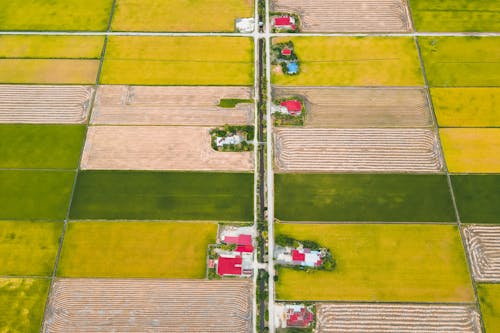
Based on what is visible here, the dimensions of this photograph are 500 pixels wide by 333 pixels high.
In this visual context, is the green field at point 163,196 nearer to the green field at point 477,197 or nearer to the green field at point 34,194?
the green field at point 34,194

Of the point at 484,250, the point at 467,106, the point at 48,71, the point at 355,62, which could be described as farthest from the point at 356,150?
the point at 48,71

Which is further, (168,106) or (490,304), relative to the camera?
(168,106)

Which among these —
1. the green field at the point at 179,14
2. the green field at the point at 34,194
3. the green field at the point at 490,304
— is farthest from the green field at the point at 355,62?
the green field at the point at 34,194

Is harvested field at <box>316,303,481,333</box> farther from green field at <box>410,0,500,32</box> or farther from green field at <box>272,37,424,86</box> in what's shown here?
green field at <box>410,0,500,32</box>

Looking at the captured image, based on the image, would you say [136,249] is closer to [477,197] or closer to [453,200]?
[453,200]

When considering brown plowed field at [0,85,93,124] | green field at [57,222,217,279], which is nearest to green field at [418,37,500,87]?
green field at [57,222,217,279]

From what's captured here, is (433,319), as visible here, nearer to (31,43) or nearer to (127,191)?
(127,191)
